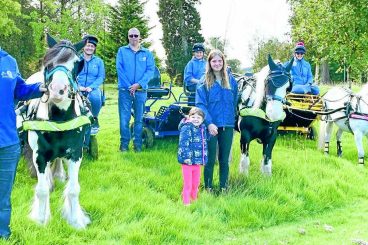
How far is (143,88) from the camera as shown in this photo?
25.3 ft

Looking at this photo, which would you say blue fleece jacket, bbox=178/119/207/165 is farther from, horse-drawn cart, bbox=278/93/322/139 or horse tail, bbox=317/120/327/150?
horse tail, bbox=317/120/327/150

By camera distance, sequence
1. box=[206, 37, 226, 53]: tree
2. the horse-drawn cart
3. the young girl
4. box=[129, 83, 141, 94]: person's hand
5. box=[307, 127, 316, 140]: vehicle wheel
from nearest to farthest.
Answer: the young girl, box=[206, 37, 226, 53]: tree, box=[129, 83, 141, 94]: person's hand, the horse-drawn cart, box=[307, 127, 316, 140]: vehicle wheel

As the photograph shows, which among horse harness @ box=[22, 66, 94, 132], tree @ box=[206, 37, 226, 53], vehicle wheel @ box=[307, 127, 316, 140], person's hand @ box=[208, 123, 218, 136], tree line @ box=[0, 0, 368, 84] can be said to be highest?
tree line @ box=[0, 0, 368, 84]

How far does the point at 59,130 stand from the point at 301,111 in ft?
20.4

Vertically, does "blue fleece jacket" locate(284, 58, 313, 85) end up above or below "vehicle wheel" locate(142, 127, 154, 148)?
above

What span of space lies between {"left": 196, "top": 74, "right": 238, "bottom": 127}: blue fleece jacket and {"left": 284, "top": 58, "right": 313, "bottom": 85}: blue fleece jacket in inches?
175

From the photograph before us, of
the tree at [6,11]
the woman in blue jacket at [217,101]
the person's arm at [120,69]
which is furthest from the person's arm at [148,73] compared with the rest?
the tree at [6,11]

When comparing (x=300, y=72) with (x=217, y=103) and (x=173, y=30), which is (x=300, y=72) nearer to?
(x=217, y=103)

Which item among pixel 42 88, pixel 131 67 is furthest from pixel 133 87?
pixel 42 88

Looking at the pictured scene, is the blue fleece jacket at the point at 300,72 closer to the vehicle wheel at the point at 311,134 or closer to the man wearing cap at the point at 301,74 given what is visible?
the man wearing cap at the point at 301,74

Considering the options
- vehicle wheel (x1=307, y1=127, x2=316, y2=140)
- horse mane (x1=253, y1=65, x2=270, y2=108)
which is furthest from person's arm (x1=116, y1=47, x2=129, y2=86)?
vehicle wheel (x1=307, y1=127, x2=316, y2=140)

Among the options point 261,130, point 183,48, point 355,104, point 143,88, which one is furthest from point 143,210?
point 183,48

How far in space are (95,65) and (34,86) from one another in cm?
359

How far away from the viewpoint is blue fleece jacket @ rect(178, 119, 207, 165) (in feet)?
18.2
